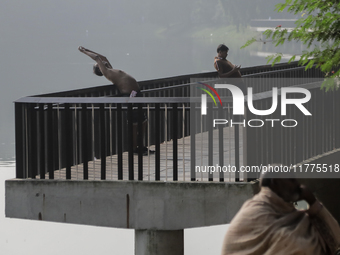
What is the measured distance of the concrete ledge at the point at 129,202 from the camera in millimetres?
8258

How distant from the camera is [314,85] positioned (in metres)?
10.9

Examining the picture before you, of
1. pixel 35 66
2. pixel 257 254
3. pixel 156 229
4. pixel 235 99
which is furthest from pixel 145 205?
pixel 35 66

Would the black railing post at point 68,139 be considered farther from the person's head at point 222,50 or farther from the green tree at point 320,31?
the person's head at point 222,50

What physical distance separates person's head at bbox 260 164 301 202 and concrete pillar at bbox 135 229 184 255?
410 cm

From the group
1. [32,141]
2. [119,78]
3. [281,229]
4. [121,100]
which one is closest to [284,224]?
[281,229]

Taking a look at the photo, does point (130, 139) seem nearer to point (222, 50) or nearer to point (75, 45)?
point (222, 50)

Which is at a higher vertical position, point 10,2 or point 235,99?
point 10,2

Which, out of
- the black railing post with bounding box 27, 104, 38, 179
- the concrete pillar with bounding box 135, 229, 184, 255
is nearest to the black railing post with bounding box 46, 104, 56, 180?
the black railing post with bounding box 27, 104, 38, 179

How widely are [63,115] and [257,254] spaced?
17.4ft

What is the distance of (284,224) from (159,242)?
415cm

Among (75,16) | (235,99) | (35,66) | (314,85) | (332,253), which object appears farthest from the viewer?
(75,16)

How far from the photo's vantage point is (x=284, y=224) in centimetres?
462

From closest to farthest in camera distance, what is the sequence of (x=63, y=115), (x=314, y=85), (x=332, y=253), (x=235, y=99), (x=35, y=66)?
1. (x=332, y=253)
2. (x=235, y=99)
3. (x=63, y=115)
4. (x=314, y=85)
5. (x=35, y=66)

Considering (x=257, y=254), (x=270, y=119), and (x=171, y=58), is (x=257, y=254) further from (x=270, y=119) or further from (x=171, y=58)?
(x=171, y=58)
